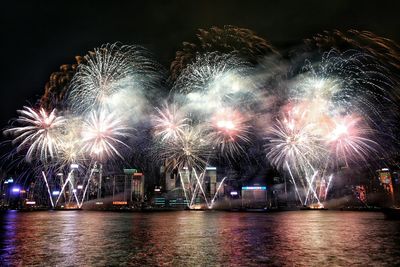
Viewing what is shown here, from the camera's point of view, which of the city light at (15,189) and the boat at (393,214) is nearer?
the boat at (393,214)

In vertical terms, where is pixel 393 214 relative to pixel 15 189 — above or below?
below

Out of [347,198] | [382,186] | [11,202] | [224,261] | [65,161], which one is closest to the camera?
[224,261]

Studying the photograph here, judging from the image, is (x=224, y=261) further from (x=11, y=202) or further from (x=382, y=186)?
(x=11, y=202)

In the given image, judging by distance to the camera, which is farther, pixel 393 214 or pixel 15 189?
pixel 15 189

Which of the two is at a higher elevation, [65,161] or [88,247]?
[65,161]

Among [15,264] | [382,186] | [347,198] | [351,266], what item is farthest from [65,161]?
[382,186]

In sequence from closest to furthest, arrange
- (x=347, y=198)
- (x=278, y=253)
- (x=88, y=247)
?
(x=278, y=253)
(x=88, y=247)
(x=347, y=198)

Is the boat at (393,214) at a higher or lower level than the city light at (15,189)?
lower

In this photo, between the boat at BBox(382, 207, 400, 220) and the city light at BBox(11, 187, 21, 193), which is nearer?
the boat at BBox(382, 207, 400, 220)

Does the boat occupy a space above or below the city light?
below

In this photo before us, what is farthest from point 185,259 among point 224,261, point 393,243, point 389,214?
point 389,214

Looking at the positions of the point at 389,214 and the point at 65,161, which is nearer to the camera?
the point at 389,214
